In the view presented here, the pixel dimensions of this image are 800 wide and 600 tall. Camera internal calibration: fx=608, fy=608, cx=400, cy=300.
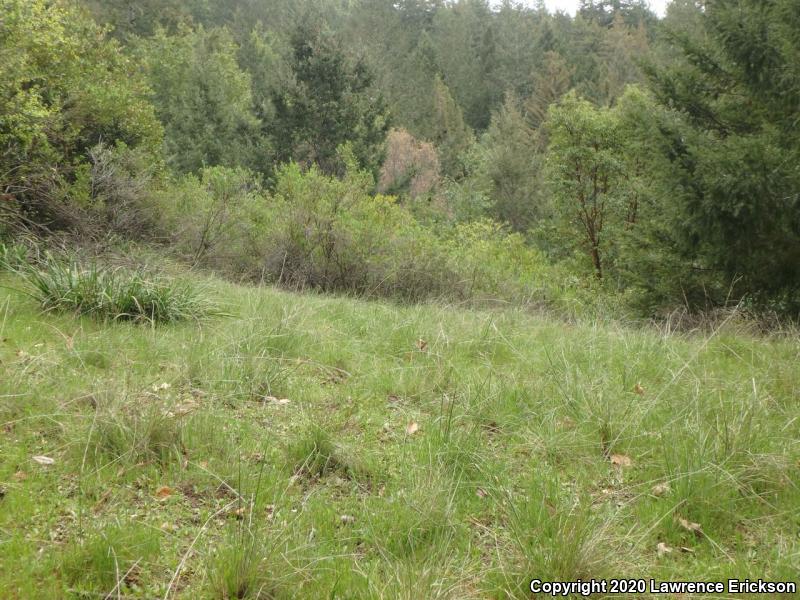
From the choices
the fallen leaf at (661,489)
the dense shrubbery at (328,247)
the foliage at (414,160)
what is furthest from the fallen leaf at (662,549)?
the foliage at (414,160)

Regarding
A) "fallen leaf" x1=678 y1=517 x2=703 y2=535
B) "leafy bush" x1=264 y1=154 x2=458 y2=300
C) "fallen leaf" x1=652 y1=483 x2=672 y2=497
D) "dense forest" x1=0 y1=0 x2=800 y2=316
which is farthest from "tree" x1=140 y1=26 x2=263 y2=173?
"fallen leaf" x1=678 y1=517 x2=703 y2=535

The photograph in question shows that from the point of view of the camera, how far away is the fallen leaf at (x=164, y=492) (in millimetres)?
2795

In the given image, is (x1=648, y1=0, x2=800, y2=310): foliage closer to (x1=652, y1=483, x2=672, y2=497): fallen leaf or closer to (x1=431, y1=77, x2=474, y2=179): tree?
(x1=652, y1=483, x2=672, y2=497): fallen leaf

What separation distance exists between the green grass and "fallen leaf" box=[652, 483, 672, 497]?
2 cm

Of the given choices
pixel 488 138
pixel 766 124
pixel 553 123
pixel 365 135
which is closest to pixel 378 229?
pixel 766 124

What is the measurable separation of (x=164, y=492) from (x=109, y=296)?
2990 mm

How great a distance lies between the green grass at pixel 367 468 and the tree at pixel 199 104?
76.2ft

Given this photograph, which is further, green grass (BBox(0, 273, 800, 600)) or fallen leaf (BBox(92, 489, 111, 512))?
fallen leaf (BBox(92, 489, 111, 512))

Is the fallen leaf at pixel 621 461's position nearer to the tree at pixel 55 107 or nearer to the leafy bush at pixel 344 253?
the leafy bush at pixel 344 253

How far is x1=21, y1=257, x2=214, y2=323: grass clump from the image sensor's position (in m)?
5.26

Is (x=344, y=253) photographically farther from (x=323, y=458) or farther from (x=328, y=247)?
(x=323, y=458)

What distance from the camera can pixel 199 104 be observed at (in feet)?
101

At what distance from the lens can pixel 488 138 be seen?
1524 inches

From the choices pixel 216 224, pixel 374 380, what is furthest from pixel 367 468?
pixel 216 224
